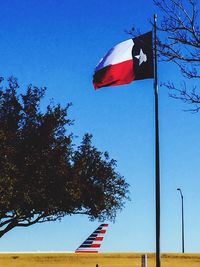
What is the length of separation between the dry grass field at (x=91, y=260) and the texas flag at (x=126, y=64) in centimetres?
2405

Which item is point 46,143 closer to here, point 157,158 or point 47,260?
point 47,260

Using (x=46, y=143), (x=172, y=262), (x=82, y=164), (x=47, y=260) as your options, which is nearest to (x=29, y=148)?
(x=46, y=143)

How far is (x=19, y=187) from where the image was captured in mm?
44500

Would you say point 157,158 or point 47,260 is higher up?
point 157,158

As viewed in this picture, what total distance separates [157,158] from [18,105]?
27202 mm

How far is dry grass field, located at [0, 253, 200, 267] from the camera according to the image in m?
47.3

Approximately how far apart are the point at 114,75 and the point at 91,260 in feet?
97.6

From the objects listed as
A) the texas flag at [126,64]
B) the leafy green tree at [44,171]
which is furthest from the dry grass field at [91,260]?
the texas flag at [126,64]

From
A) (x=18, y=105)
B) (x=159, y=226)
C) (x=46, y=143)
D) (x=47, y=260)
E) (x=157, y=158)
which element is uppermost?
(x=18, y=105)

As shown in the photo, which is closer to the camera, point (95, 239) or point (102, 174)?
point (102, 174)

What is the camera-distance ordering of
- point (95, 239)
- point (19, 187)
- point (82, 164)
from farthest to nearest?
point (95, 239), point (82, 164), point (19, 187)

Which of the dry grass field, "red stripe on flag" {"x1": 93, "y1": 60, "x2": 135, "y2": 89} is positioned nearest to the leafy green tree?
the dry grass field

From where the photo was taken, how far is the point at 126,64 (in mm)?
24312

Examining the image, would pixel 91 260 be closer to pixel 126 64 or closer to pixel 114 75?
pixel 126 64
